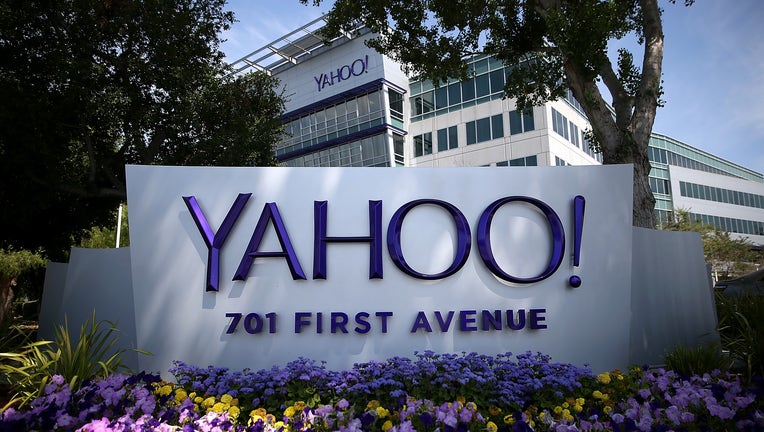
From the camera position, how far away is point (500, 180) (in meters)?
6.25

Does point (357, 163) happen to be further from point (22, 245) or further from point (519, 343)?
point (519, 343)

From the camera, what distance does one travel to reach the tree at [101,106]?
1138 cm

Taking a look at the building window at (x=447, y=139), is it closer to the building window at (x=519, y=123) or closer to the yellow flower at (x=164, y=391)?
the building window at (x=519, y=123)

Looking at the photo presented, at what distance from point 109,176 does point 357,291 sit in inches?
404

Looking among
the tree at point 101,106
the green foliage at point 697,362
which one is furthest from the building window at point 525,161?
the green foliage at point 697,362

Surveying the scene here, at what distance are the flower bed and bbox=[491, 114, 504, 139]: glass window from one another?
93.5ft

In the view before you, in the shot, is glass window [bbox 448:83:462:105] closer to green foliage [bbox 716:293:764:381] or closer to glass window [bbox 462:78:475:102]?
glass window [bbox 462:78:475:102]

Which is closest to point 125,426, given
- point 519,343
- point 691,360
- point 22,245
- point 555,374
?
point 555,374

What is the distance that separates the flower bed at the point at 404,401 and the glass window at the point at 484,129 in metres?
28.9

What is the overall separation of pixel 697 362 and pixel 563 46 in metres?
6.83

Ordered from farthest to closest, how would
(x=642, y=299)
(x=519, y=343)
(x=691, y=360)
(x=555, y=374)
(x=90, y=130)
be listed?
(x=90, y=130)
(x=642, y=299)
(x=519, y=343)
(x=691, y=360)
(x=555, y=374)

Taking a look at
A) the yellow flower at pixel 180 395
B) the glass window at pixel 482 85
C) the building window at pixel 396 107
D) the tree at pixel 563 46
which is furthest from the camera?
the building window at pixel 396 107

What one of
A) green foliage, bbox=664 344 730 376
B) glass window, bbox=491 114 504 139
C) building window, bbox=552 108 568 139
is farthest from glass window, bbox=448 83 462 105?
green foliage, bbox=664 344 730 376

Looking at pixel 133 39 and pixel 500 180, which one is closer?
pixel 500 180
